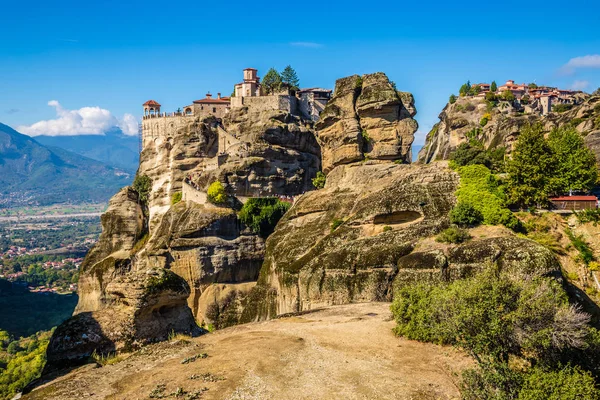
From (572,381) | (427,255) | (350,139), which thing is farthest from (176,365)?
(350,139)

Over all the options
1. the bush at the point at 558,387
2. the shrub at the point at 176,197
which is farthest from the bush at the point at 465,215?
the shrub at the point at 176,197

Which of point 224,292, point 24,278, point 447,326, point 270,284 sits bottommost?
point 24,278

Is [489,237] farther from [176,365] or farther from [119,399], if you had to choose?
[119,399]

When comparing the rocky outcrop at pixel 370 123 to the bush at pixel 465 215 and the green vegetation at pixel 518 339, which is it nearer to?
the bush at pixel 465 215

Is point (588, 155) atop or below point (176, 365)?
atop

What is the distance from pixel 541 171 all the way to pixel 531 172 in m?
1.05

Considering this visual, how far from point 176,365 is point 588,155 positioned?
34.4 meters

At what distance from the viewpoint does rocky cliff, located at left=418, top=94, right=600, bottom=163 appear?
Answer: 57938 mm

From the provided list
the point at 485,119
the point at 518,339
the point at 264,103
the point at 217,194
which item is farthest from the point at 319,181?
the point at 518,339

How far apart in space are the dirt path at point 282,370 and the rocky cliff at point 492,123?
37.1 meters

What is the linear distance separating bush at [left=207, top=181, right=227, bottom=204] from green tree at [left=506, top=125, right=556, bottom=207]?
2706 centimetres

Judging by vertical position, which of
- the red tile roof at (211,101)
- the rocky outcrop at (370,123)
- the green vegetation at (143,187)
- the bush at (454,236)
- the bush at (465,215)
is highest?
the red tile roof at (211,101)

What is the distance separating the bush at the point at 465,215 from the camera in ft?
96.4

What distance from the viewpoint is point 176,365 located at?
17.0 metres
